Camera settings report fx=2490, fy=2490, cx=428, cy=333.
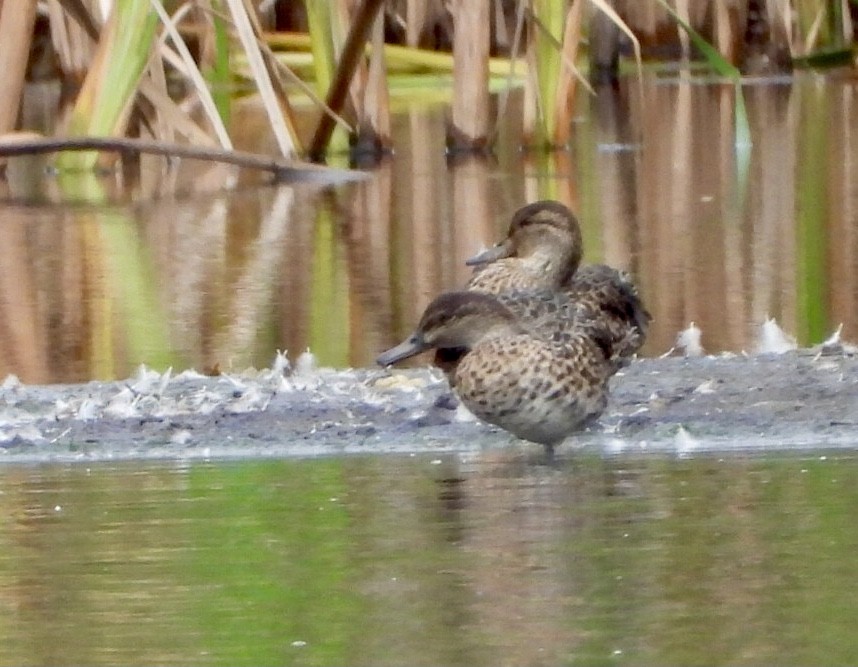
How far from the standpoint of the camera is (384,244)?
9234 millimetres

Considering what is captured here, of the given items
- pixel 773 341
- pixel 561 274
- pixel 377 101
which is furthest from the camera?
pixel 377 101

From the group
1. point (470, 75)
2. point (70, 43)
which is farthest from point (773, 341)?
point (70, 43)

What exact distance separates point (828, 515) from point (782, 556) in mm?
350

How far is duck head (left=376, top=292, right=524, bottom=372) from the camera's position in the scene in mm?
5094

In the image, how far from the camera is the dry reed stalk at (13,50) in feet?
34.4

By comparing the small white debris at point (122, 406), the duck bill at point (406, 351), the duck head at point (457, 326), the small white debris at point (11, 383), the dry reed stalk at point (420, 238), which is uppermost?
the duck head at point (457, 326)

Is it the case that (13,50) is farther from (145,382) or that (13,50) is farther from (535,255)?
(145,382)

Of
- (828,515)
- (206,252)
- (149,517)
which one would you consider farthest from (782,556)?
(206,252)

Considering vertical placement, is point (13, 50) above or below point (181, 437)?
above

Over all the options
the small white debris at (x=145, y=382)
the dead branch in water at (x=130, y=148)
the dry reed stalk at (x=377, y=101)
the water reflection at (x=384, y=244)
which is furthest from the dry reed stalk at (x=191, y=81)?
the small white debris at (x=145, y=382)

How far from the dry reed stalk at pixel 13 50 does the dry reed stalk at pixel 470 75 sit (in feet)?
6.87

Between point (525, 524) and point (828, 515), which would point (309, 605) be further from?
point (828, 515)

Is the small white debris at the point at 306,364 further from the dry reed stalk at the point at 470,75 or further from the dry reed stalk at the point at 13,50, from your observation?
→ the dry reed stalk at the point at 470,75

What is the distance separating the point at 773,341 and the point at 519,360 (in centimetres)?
125
